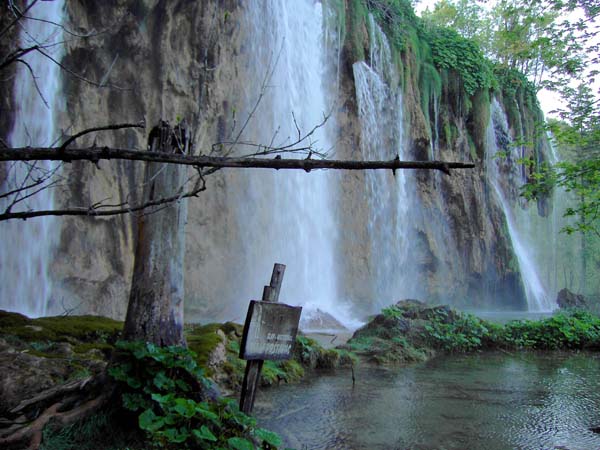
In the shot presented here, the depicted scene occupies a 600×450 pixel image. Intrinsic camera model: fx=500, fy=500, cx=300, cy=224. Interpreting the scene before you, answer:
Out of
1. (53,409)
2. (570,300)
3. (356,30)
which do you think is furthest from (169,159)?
(570,300)

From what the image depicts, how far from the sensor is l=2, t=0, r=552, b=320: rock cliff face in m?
12.6

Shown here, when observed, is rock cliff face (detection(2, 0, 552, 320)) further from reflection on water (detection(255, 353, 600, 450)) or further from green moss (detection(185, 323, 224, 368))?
reflection on water (detection(255, 353, 600, 450))

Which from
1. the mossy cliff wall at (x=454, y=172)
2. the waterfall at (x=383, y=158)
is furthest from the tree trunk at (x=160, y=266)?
the mossy cliff wall at (x=454, y=172)

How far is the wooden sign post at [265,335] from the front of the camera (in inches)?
148

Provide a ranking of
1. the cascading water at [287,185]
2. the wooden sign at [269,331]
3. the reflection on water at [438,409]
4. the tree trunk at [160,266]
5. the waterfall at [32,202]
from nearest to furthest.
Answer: the wooden sign at [269,331] → the tree trunk at [160,266] → the reflection on water at [438,409] → the waterfall at [32,202] → the cascading water at [287,185]

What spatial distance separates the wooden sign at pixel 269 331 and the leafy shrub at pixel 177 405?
43cm

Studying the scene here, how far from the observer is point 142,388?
141 inches

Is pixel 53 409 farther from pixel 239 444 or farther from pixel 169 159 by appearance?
pixel 169 159

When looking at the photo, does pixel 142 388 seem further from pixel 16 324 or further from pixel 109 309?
pixel 109 309

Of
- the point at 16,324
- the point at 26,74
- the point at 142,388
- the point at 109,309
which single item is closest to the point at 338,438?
the point at 142,388

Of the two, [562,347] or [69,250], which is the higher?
[69,250]

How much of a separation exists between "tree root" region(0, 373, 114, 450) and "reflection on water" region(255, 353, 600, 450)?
1672 mm

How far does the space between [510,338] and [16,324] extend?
31.7 feet

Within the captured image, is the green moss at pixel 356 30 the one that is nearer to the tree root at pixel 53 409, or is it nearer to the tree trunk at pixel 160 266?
the tree trunk at pixel 160 266
